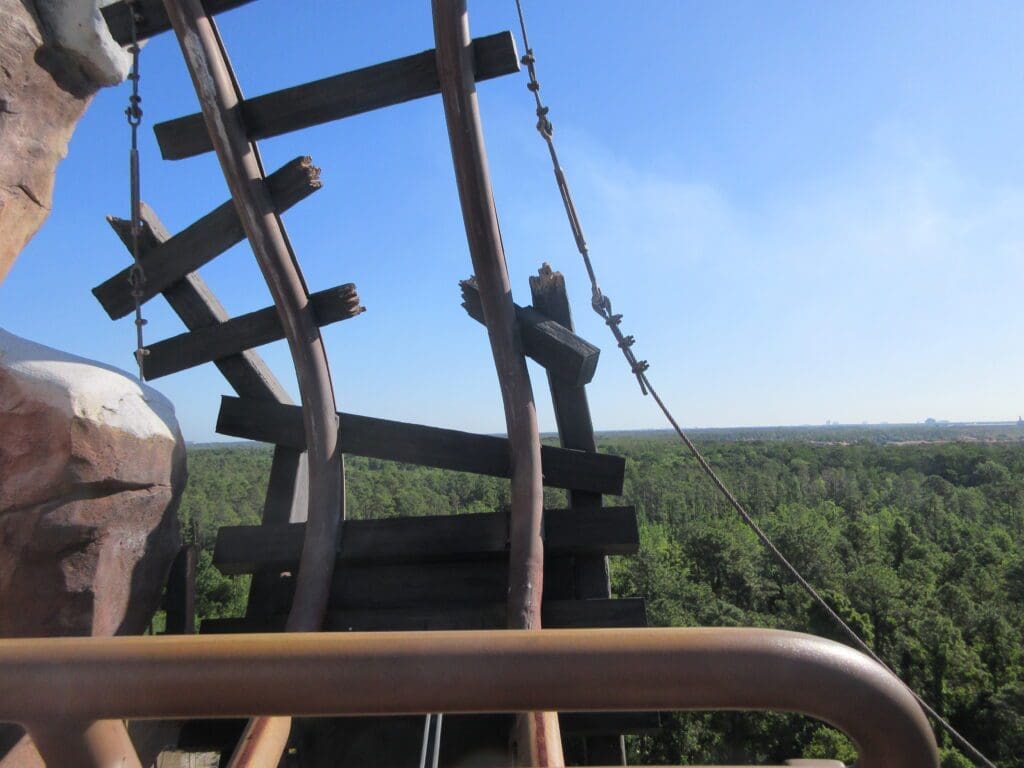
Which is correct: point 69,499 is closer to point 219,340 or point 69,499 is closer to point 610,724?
point 219,340

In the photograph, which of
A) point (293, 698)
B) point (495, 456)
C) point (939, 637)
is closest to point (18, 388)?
point (495, 456)

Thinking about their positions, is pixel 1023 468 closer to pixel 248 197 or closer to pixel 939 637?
pixel 939 637

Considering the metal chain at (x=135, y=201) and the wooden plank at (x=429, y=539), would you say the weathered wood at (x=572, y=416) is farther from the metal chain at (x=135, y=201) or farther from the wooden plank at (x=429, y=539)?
the metal chain at (x=135, y=201)

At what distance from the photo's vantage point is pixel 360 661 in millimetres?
583

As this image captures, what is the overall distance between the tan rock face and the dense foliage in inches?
196

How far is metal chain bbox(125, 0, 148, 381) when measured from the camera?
231 centimetres

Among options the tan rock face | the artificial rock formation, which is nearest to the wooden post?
the tan rock face

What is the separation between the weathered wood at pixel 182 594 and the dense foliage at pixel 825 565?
490 centimetres

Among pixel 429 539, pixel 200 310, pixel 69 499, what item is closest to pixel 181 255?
pixel 200 310

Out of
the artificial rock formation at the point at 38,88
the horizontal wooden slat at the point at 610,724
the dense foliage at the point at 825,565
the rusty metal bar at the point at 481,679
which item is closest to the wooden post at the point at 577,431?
the horizontal wooden slat at the point at 610,724

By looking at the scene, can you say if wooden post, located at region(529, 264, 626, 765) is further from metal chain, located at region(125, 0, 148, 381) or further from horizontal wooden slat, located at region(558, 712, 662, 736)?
metal chain, located at region(125, 0, 148, 381)

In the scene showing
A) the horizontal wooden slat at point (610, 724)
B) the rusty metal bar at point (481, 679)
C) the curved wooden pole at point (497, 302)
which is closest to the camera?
the rusty metal bar at point (481, 679)

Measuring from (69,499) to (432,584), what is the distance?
129 cm

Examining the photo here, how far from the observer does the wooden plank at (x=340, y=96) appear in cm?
215
